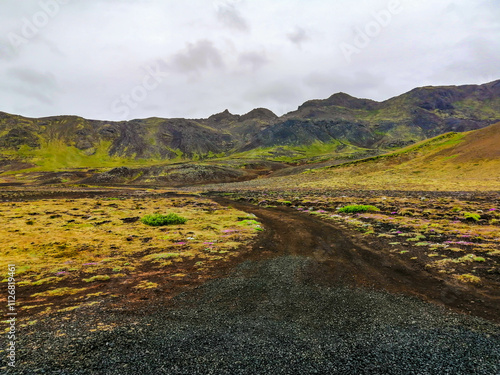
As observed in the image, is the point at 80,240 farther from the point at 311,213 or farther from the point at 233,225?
the point at 311,213

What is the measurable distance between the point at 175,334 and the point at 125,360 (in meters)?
1.55

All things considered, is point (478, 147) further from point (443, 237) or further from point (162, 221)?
point (162, 221)

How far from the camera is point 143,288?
1102 cm

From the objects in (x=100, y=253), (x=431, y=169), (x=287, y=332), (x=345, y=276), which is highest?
(x=431, y=169)

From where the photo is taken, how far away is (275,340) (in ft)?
23.9

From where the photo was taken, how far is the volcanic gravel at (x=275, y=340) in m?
6.17

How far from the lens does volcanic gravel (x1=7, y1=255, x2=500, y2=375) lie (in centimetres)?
617

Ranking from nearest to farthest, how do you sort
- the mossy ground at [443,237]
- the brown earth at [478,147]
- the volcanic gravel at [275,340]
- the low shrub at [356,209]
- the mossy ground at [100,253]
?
the volcanic gravel at [275,340], the mossy ground at [100,253], the mossy ground at [443,237], the low shrub at [356,209], the brown earth at [478,147]

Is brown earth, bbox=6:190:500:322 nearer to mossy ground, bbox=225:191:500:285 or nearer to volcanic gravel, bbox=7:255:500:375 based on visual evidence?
volcanic gravel, bbox=7:255:500:375

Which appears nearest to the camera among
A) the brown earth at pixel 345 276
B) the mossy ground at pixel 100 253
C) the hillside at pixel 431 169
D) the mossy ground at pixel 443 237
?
the brown earth at pixel 345 276

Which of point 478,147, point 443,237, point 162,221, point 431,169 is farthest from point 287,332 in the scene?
point 478,147

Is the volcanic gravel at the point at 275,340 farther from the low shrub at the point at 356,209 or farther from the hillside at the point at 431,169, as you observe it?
the hillside at the point at 431,169

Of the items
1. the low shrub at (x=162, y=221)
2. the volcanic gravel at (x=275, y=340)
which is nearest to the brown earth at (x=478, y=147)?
the volcanic gravel at (x=275, y=340)

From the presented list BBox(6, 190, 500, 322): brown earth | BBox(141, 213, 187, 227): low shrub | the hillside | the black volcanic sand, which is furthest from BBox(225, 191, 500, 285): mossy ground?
the hillside
